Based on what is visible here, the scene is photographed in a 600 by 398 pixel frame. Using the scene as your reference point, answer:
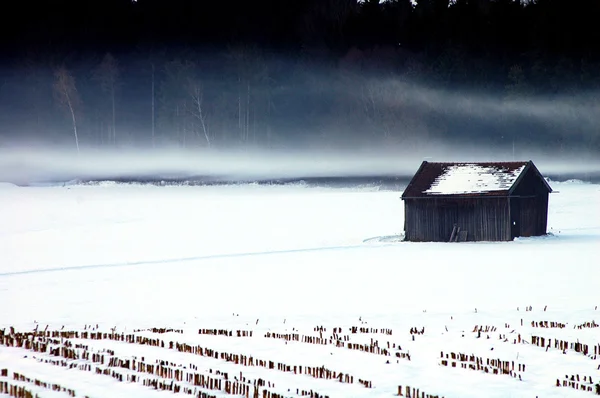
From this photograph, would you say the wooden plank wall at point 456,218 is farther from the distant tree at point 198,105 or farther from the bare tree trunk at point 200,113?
the distant tree at point 198,105

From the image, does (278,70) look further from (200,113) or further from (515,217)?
(515,217)

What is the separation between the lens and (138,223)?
178 ft

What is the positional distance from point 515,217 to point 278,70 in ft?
158

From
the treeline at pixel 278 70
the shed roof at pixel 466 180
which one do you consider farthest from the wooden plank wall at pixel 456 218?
the treeline at pixel 278 70

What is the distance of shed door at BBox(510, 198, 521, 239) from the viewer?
46062 mm

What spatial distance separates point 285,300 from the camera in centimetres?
2789

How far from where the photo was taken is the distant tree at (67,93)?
87.1m

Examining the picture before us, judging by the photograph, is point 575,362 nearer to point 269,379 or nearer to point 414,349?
point 414,349

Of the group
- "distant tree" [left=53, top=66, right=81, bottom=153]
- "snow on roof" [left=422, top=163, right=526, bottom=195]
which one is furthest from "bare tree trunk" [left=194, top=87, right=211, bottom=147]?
"snow on roof" [left=422, top=163, right=526, bottom=195]

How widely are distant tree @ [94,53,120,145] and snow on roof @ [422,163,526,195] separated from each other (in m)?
49.2

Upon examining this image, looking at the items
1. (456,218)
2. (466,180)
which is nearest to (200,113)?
(466,180)

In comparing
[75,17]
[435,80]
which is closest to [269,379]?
[435,80]

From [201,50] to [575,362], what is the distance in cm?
7772

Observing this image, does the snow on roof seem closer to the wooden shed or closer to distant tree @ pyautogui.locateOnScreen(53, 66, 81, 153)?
the wooden shed
